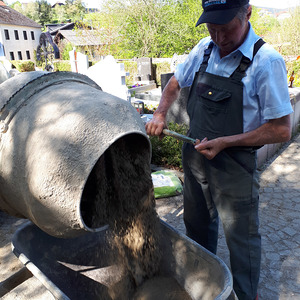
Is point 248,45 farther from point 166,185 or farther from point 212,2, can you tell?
point 166,185

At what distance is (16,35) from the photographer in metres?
34.0

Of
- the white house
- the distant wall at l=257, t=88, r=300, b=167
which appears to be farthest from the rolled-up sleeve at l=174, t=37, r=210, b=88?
the white house

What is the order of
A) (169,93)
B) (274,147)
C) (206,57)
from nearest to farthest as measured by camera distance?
(206,57)
(169,93)
(274,147)

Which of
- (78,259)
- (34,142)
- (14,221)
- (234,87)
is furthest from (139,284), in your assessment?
(14,221)

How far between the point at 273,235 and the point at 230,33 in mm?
2419

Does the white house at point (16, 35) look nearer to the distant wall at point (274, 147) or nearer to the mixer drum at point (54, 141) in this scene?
the distant wall at point (274, 147)

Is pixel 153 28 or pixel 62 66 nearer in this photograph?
pixel 62 66

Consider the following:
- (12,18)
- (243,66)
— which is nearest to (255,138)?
(243,66)

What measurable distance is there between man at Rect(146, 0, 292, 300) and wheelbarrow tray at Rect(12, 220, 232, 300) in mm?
417

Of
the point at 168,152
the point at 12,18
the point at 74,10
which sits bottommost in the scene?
the point at 168,152

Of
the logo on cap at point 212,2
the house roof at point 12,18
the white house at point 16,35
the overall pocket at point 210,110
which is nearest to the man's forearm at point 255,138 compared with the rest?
the overall pocket at point 210,110

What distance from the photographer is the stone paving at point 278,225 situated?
2.73 meters

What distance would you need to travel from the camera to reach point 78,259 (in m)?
2.22

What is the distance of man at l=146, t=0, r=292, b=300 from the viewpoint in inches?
71.4
